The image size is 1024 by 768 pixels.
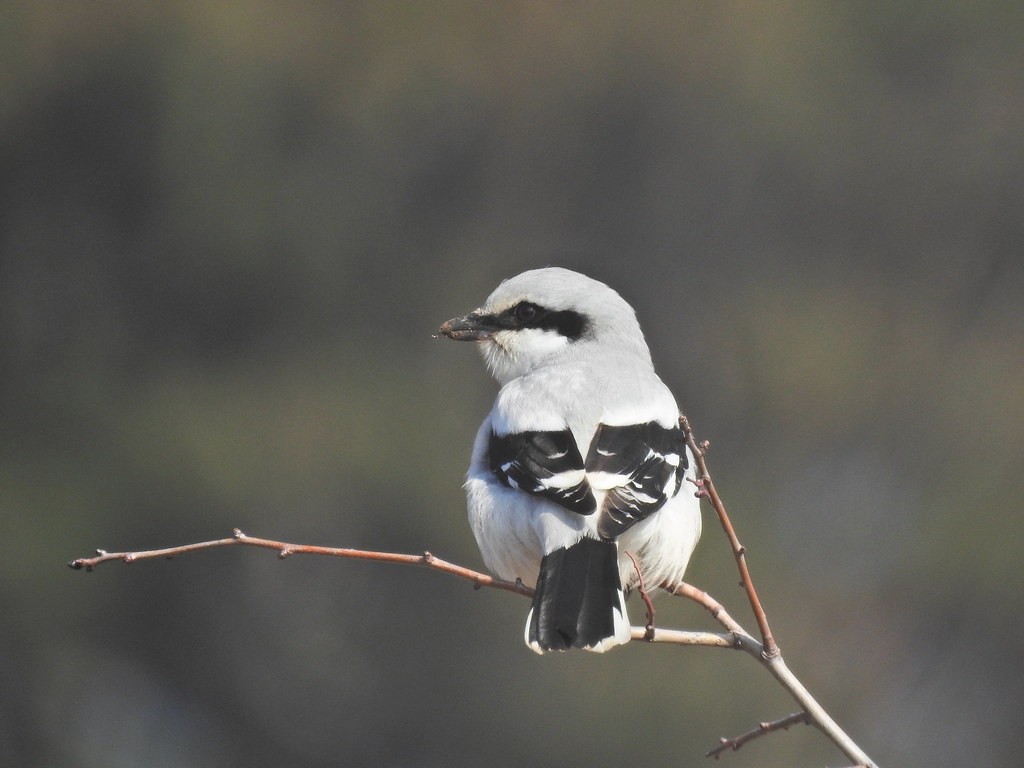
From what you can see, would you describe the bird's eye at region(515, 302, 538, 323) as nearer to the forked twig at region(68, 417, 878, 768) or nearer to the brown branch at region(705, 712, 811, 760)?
the forked twig at region(68, 417, 878, 768)

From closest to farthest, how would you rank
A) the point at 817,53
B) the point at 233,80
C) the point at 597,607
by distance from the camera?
the point at 597,607 < the point at 233,80 < the point at 817,53

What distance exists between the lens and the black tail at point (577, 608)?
209 cm

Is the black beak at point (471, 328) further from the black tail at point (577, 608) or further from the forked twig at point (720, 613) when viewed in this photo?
→ the forked twig at point (720, 613)

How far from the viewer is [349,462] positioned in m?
9.01

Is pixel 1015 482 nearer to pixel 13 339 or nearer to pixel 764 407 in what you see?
pixel 764 407

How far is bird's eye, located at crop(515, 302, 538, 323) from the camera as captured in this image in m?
2.92

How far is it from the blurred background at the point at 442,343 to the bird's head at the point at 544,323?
14.3ft

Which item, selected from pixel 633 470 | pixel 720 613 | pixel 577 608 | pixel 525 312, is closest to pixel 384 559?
pixel 577 608

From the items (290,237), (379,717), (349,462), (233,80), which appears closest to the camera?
(379,717)

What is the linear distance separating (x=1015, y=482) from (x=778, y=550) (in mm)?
2005

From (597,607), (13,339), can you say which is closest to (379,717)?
(13,339)

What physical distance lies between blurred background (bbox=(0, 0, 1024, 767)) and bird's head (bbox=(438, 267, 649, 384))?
4368 mm

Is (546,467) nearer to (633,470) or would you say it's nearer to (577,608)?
(633,470)

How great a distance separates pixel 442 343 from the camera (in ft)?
31.2
